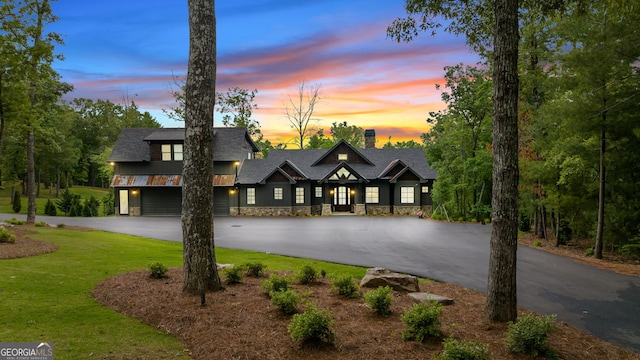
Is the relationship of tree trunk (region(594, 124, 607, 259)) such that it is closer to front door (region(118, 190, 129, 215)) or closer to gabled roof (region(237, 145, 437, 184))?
gabled roof (region(237, 145, 437, 184))

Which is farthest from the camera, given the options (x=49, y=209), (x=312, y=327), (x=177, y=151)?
(x=177, y=151)

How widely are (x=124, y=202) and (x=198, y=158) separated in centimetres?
2927

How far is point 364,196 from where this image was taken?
32.6 meters

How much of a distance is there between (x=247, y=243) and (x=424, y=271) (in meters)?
7.41

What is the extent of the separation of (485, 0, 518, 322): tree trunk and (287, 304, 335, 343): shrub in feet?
8.64

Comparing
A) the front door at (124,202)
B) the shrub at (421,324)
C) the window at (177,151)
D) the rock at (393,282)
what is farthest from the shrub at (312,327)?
the front door at (124,202)

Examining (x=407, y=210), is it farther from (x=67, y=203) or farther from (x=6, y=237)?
(x=67, y=203)

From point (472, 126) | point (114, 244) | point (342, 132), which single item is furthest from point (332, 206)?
point (342, 132)

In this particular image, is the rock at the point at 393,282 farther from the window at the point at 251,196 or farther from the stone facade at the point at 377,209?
the window at the point at 251,196

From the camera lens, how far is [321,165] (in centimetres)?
3444

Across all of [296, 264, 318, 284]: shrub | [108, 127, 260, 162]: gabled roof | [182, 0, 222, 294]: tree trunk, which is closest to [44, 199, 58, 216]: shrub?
[108, 127, 260, 162]: gabled roof

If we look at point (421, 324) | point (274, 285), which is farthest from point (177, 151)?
point (421, 324)

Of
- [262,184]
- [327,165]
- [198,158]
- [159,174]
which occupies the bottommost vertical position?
[262,184]

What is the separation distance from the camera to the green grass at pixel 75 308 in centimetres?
480
